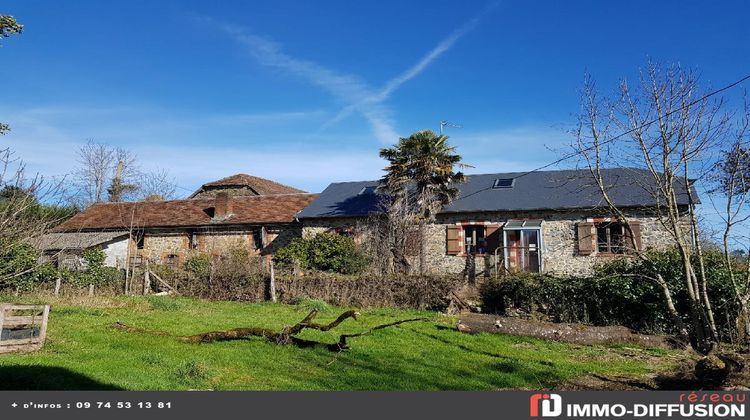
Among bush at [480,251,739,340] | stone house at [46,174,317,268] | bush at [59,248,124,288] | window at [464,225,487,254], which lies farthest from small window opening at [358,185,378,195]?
bush at [480,251,739,340]

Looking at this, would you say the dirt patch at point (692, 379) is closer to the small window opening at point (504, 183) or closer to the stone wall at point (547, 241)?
the stone wall at point (547, 241)

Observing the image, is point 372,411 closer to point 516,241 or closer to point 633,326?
point 633,326

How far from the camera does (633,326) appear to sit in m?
11.6

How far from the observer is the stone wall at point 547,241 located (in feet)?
69.1

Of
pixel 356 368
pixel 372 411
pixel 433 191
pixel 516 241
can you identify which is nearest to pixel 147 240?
pixel 433 191

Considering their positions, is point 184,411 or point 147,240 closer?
point 184,411

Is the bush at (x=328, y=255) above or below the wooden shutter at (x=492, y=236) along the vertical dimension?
below

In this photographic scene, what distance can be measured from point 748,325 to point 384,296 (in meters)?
9.56

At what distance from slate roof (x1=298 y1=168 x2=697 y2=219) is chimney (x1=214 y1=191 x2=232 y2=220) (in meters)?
4.81

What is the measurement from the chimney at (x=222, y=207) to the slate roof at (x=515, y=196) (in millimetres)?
4814

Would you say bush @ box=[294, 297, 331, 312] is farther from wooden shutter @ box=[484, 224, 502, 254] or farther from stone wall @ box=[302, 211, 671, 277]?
wooden shutter @ box=[484, 224, 502, 254]

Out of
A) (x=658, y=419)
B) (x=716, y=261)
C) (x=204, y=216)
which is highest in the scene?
(x=204, y=216)

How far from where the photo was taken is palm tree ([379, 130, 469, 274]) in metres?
22.6

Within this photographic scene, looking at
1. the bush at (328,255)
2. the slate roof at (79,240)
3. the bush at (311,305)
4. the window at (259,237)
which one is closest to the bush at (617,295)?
the bush at (311,305)
